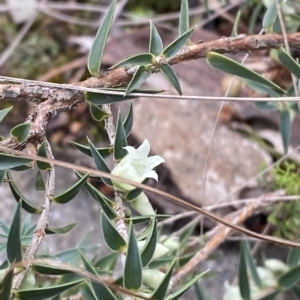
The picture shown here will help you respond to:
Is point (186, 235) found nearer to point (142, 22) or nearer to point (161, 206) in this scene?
point (161, 206)

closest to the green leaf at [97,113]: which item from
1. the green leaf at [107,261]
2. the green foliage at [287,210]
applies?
the green leaf at [107,261]

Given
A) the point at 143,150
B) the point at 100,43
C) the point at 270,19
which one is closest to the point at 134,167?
the point at 143,150

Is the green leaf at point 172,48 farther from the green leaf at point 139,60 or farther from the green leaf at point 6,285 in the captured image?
the green leaf at point 6,285

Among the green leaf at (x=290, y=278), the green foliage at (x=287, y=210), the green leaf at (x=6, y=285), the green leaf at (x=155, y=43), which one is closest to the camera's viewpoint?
the green leaf at (x=6, y=285)

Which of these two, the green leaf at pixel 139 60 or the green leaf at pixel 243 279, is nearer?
the green leaf at pixel 139 60

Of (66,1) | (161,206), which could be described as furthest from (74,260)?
(66,1)

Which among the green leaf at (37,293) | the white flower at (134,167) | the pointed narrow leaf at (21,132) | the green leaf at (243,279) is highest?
the pointed narrow leaf at (21,132)

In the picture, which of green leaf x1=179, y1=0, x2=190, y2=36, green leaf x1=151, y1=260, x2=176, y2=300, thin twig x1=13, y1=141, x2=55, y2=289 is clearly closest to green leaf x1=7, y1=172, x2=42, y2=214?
thin twig x1=13, y1=141, x2=55, y2=289
